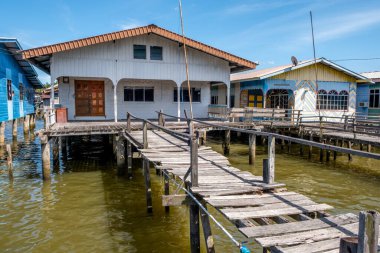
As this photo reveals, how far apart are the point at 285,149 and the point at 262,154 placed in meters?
2.90

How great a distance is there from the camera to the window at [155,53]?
726 inches

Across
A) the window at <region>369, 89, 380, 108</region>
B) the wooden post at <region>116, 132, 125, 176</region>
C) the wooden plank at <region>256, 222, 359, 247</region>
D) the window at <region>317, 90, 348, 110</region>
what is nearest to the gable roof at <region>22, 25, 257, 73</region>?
the wooden post at <region>116, 132, 125, 176</region>

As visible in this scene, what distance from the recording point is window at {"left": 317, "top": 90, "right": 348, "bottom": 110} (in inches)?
928

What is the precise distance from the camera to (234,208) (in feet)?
14.3

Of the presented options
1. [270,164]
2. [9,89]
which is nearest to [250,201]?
[270,164]

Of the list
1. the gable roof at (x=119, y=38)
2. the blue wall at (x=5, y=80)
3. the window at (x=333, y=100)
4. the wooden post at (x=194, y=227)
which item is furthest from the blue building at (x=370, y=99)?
the blue wall at (x=5, y=80)

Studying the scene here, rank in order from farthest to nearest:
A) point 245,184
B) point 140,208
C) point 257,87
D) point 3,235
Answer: point 257,87 → point 140,208 → point 3,235 → point 245,184

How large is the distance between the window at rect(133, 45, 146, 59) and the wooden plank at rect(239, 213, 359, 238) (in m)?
16.0

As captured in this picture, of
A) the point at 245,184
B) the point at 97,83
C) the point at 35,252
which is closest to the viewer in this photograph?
the point at 245,184

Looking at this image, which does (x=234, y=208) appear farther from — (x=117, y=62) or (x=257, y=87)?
(x=257, y=87)

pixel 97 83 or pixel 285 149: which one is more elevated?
pixel 97 83

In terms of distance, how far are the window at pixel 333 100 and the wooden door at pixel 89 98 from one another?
54.1 ft

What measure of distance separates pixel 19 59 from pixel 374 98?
2866 centimetres

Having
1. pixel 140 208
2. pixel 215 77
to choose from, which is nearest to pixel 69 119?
pixel 215 77
